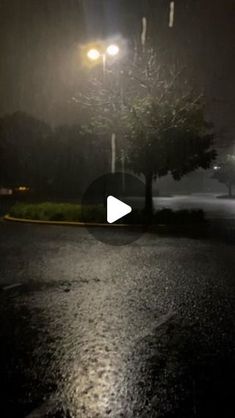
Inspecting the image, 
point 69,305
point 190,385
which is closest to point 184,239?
point 69,305

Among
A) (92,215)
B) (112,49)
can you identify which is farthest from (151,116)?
(92,215)

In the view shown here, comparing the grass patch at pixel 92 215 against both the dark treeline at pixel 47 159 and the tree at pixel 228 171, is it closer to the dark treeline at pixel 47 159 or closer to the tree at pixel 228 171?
the dark treeline at pixel 47 159

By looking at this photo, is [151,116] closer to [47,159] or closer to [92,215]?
[92,215]

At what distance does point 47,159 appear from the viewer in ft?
161

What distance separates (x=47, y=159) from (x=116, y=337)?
45.5m

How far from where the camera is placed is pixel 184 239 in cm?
1393

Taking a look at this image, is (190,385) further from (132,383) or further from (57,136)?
(57,136)

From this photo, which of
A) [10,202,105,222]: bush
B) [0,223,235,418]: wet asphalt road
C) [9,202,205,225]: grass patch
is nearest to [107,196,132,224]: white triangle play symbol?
[9,202,205,225]: grass patch

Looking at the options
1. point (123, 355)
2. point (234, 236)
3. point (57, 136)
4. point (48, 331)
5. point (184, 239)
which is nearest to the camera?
point (123, 355)

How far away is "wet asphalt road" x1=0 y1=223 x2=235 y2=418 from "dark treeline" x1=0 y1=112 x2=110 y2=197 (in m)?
39.6

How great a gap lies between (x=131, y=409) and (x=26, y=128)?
5051 cm

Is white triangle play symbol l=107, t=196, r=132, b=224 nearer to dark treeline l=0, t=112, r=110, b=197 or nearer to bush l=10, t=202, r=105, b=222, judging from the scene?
bush l=10, t=202, r=105, b=222

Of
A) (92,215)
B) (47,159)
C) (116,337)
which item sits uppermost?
(47,159)

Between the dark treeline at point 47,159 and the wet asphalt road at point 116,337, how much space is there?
39.6 m
